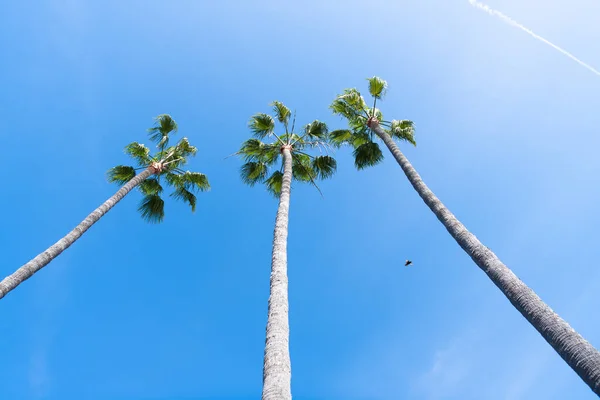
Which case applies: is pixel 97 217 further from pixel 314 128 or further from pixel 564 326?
pixel 564 326

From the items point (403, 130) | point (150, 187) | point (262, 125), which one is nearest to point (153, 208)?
point (150, 187)

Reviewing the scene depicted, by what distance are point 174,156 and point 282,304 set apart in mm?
13470

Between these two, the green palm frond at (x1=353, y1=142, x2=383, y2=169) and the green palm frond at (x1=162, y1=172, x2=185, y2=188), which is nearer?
the green palm frond at (x1=353, y1=142, x2=383, y2=169)

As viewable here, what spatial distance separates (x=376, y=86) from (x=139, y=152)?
10.5 meters

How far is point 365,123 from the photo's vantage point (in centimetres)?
1694

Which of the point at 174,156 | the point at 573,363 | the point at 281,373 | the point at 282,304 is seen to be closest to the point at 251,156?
the point at 174,156

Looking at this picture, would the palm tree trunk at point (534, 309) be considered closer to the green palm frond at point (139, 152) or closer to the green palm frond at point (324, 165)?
the green palm frond at point (324, 165)

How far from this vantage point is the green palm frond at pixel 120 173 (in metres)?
17.6

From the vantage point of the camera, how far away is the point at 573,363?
16.5 ft

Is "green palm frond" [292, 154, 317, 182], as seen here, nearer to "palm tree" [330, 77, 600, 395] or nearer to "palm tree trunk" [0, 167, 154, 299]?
"palm tree" [330, 77, 600, 395]

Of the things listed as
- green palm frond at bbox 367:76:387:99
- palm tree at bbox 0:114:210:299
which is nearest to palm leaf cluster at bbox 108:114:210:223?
palm tree at bbox 0:114:210:299

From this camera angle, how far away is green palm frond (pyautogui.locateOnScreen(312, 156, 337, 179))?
1775 cm

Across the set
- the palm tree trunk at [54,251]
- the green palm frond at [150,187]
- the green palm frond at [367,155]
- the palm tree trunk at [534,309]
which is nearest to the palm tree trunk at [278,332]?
the palm tree trunk at [534,309]

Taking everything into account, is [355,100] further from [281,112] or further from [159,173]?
[159,173]
